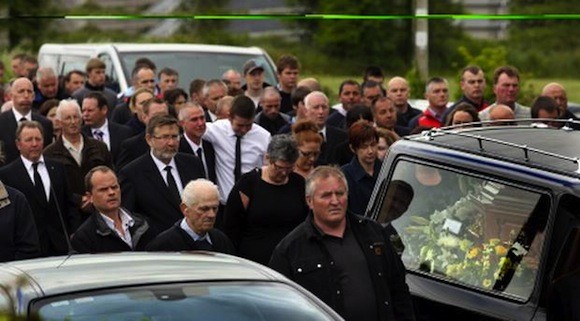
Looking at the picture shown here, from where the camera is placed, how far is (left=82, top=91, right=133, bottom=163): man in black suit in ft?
52.0

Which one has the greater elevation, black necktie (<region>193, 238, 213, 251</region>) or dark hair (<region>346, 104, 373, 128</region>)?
dark hair (<region>346, 104, 373, 128</region>)

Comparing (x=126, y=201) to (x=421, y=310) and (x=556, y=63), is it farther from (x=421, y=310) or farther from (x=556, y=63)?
(x=556, y=63)

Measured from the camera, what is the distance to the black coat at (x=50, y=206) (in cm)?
1363

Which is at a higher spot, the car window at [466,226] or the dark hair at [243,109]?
the dark hair at [243,109]

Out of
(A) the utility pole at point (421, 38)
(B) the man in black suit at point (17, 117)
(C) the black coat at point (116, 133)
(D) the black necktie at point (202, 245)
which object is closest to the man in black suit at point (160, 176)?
(D) the black necktie at point (202, 245)

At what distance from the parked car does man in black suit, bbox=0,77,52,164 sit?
20.6 feet

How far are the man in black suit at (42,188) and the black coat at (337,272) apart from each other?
4.28m

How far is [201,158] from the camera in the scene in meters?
14.7

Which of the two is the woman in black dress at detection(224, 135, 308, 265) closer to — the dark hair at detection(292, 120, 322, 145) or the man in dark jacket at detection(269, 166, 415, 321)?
the dark hair at detection(292, 120, 322, 145)

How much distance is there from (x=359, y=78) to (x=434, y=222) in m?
24.0

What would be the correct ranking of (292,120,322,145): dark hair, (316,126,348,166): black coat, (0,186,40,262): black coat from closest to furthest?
(0,186,40,262): black coat
(292,120,322,145): dark hair
(316,126,348,166): black coat

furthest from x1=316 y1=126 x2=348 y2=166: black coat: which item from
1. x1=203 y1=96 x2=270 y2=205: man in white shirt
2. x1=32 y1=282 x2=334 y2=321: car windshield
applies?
x1=32 y1=282 x2=334 y2=321: car windshield

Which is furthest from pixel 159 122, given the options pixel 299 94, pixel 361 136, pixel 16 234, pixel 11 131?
pixel 299 94

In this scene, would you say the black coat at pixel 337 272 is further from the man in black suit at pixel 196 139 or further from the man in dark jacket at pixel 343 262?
the man in black suit at pixel 196 139
